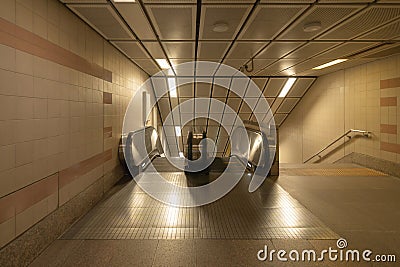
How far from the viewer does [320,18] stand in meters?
3.34

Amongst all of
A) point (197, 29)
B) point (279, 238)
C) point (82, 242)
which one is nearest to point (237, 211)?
point (279, 238)

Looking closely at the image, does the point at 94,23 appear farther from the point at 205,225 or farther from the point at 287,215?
the point at 287,215

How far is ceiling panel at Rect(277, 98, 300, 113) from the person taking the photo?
9.47m

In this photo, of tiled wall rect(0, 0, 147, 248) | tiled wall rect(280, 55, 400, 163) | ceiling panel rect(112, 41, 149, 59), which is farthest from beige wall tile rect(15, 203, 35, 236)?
tiled wall rect(280, 55, 400, 163)

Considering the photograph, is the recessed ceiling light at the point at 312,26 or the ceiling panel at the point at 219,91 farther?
the ceiling panel at the point at 219,91

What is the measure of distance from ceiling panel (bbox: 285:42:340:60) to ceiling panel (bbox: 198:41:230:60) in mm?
1226

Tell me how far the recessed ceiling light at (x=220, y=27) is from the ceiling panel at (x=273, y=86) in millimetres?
4864

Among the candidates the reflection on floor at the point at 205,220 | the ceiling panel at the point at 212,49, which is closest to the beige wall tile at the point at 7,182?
the reflection on floor at the point at 205,220

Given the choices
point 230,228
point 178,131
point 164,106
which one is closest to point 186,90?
point 164,106

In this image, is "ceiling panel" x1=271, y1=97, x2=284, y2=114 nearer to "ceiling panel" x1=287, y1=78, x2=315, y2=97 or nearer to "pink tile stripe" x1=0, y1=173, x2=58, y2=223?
"ceiling panel" x1=287, y1=78, x2=315, y2=97

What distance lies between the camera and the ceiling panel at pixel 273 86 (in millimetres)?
8337

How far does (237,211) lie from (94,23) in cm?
278

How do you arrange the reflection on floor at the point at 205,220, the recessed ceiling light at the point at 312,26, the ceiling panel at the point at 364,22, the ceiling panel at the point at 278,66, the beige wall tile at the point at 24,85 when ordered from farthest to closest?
the ceiling panel at the point at 278,66, the recessed ceiling light at the point at 312,26, the ceiling panel at the point at 364,22, the reflection on floor at the point at 205,220, the beige wall tile at the point at 24,85

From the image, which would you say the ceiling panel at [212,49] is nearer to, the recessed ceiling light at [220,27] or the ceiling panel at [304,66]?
the recessed ceiling light at [220,27]
